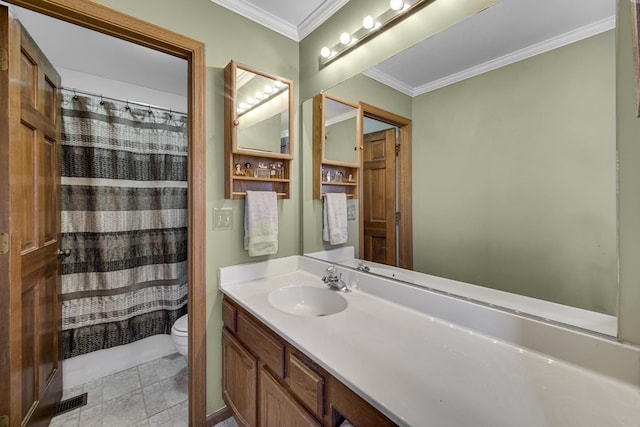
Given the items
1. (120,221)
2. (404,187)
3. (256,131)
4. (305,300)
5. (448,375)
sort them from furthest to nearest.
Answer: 1. (120,221)
2. (256,131)
3. (305,300)
4. (404,187)
5. (448,375)

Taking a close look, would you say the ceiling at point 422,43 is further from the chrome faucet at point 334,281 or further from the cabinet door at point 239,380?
the cabinet door at point 239,380

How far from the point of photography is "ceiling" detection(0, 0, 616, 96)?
0.77 metres

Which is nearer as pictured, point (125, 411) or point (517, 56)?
point (517, 56)

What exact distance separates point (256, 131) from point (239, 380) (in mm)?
1353

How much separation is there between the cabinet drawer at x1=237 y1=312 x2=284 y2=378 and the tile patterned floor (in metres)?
0.85

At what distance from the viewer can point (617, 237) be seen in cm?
70

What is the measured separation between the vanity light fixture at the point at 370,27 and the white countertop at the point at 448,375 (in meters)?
1.32

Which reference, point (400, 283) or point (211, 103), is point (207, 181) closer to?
point (211, 103)

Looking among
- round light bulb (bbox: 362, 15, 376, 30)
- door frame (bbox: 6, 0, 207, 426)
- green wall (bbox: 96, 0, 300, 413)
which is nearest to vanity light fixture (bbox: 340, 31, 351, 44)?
round light bulb (bbox: 362, 15, 376, 30)

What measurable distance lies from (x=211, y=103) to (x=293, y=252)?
1.04 m

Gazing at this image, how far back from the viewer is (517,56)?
0.85m

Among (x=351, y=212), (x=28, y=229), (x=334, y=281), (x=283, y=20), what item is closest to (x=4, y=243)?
(x=28, y=229)

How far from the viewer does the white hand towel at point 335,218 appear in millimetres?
1577

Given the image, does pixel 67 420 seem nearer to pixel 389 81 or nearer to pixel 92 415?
pixel 92 415
